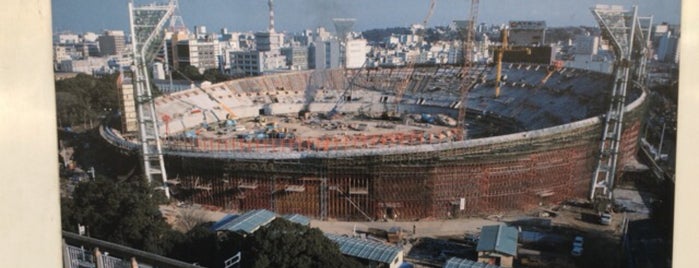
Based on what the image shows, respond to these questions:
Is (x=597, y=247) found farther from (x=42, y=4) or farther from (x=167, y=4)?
(x=42, y=4)

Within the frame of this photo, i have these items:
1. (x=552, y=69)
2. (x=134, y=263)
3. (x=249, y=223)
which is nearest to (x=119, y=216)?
(x=134, y=263)

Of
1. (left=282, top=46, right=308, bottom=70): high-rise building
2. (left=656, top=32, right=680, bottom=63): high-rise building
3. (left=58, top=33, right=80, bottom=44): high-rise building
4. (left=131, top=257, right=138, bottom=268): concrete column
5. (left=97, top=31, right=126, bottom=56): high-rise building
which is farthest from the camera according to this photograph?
(left=282, top=46, right=308, bottom=70): high-rise building

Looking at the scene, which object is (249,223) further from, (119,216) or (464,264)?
(464,264)

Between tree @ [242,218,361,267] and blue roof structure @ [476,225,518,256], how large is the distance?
2153 millimetres

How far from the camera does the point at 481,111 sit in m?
15.0

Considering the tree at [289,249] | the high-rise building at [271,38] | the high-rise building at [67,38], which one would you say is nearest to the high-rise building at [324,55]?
the high-rise building at [271,38]

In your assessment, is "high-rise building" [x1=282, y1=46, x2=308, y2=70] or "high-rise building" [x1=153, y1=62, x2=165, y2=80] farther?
"high-rise building" [x1=282, y1=46, x2=308, y2=70]

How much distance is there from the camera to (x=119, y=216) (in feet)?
15.6

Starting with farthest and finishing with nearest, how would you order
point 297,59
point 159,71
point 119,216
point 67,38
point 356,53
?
point 297,59, point 159,71, point 356,53, point 119,216, point 67,38

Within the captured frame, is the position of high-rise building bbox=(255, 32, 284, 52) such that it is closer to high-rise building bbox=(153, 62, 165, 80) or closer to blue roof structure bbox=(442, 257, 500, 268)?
blue roof structure bbox=(442, 257, 500, 268)

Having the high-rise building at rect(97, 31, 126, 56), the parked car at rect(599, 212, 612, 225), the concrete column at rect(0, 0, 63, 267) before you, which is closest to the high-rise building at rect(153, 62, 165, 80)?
the high-rise building at rect(97, 31, 126, 56)

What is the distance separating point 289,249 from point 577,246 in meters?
4.05

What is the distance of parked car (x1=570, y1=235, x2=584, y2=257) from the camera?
6157 mm

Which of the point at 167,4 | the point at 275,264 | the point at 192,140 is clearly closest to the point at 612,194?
the point at 275,264
